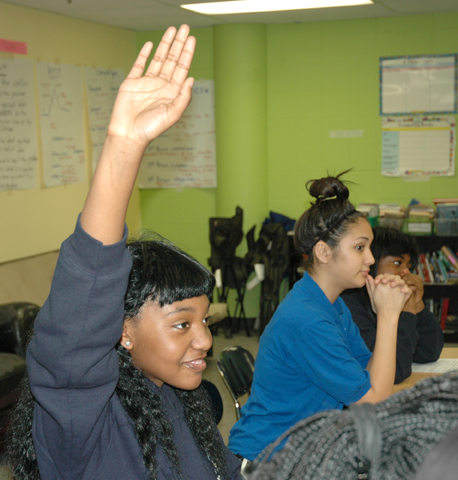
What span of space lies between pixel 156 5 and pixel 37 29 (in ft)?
3.10

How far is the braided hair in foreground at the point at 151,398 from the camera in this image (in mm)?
1137

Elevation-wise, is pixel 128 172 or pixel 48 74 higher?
pixel 48 74

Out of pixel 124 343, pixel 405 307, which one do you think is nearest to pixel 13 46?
pixel 405 307

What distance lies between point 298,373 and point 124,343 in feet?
2.87

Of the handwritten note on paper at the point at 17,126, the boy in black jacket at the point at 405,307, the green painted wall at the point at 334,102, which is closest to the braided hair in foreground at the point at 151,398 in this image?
the boy in black jacket at the point at 405,307

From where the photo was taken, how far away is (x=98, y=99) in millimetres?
5340

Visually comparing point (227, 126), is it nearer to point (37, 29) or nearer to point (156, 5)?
point (156, 5)

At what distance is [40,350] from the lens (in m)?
0.84

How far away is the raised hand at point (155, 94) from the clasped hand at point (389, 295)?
4.34 feet

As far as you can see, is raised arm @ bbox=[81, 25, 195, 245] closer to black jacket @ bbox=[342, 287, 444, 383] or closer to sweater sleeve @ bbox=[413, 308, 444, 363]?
black jacket @ bbox=[342, 287, 444, 383]

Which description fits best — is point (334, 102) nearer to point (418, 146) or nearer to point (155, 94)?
point (418, 146)

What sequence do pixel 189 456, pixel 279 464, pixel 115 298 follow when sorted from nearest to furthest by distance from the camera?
pixel 279 464, pixel 115 298, pixel 189 456

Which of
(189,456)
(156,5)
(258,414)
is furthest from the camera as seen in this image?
(156,5)

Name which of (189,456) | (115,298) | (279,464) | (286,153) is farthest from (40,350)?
(286,153)
